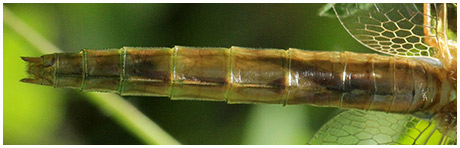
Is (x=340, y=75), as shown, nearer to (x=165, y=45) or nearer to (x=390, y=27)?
(x=390, y=27)

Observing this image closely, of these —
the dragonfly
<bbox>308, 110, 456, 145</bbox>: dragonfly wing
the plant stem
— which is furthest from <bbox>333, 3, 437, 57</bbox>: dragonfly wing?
the plant stem

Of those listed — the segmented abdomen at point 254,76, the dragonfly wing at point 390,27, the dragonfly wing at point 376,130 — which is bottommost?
the dragonfly wing at point 376,130

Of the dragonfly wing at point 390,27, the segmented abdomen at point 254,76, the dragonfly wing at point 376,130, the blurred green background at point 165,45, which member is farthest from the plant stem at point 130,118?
the dragonfly wing at point 390,27

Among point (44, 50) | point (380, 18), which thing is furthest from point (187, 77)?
point (380, 18)

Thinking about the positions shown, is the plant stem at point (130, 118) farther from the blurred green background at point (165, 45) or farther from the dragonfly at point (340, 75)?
the dragonfly at point (340, 75)

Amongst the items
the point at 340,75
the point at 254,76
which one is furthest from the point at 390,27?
the point at 254,76

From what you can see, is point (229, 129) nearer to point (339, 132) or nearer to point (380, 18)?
point (339, 132)
